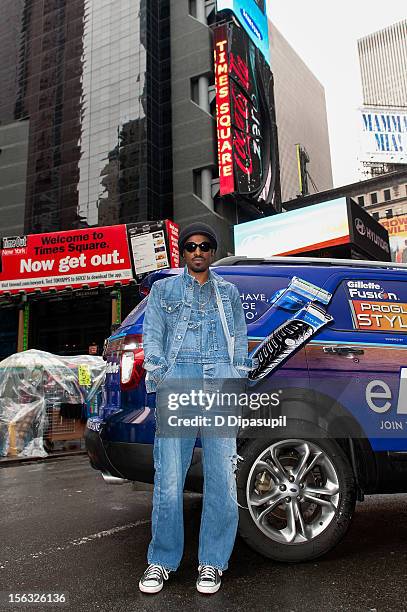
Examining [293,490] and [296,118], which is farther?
[296,118]

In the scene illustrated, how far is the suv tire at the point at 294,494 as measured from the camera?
2.80 metres

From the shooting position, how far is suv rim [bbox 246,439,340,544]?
2.83 meters

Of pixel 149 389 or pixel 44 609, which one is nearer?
pixel 44 609

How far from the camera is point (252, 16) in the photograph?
35875mm

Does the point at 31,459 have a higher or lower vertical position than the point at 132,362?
lower

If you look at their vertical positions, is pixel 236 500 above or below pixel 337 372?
below

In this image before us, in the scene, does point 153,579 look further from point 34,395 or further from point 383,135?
point 383,135

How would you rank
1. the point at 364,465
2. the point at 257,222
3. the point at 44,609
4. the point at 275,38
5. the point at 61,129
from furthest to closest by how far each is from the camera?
1. the point at 275,38
2. the point at 61,129
3. the point at 257,222
4. the point at 364,465
5. the point at 44,609

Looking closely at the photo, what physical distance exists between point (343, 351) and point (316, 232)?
21219mm

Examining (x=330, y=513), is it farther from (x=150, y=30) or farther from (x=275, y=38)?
Result: (x=275, y=38)

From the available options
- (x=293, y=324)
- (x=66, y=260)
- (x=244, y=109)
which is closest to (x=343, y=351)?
(x=293, y=324)

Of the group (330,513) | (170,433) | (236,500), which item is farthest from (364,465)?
(170,433)

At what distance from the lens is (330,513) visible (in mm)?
2877

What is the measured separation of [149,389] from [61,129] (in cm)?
3601
